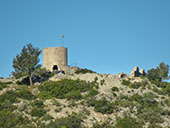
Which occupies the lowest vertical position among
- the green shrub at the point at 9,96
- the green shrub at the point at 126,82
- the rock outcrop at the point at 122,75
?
the green shrub at the point at 9,96

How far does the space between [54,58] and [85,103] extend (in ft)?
71.9

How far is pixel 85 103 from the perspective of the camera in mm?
58500

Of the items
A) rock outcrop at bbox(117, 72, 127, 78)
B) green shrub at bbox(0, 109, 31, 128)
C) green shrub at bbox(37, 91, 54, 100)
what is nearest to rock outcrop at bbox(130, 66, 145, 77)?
rock outcrop at bbox(117, 72, 127, 78)

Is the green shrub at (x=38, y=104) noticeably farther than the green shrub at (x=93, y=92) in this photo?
No

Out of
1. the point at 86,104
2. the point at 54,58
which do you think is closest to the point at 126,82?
the point at 86,104

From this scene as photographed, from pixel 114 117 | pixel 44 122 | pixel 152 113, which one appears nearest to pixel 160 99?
pixel 152 113

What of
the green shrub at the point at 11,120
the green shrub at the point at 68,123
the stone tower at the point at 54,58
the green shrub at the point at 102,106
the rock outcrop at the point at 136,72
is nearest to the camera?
the green shrub at the point at 68,123

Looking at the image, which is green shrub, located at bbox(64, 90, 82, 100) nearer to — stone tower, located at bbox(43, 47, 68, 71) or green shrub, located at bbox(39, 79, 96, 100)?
green shrub, located at bbox(39, 79, 96, 100)

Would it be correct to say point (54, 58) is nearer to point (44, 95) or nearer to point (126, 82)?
point (126, 82)

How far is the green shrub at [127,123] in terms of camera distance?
5122cm

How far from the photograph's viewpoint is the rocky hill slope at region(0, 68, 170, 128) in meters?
51.6

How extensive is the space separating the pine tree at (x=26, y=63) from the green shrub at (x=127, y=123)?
833 inches

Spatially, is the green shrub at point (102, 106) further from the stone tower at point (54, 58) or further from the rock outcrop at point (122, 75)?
the stone tower at point (54, 58)

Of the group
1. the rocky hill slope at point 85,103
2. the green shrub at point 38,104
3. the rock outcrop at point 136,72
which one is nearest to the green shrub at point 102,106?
the rocky hill slope at point 85,103
